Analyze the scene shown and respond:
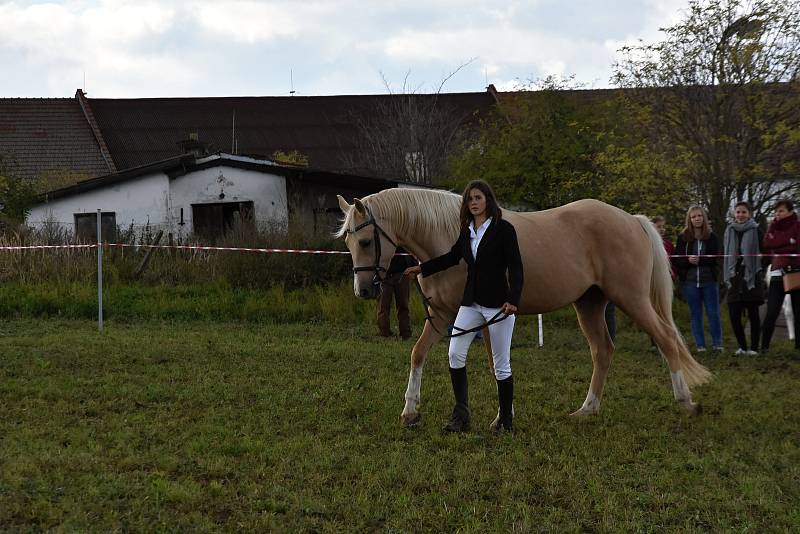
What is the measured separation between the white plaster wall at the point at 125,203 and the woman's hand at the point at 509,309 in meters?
15.9

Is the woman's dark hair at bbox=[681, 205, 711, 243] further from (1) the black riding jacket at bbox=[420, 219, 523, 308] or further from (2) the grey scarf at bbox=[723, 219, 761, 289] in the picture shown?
(1) the black riding jacket at bbox=[420, 219, 523, 308]

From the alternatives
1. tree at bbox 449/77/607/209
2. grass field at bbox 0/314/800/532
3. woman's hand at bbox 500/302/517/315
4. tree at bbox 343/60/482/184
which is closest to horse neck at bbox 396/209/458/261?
woman's hand at bbox 500/302/517/315

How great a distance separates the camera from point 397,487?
15.3 ft

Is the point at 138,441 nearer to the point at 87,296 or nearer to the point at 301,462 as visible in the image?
the point at 301,462

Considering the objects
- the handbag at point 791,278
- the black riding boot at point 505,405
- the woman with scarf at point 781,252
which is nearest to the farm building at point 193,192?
the woman with scarf at point 781,252

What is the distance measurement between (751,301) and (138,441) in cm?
809

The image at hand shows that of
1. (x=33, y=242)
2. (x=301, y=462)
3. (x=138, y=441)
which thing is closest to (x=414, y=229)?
(x=301, y=462)

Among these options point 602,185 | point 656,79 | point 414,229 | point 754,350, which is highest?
point 656,79

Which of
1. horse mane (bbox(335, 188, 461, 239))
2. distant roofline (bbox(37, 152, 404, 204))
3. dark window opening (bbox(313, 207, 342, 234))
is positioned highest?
distant roofline (bbox(37, 152, 404, 204))

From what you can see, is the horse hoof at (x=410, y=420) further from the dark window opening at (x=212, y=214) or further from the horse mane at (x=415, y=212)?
the dark window opening at (x=212, y=214)

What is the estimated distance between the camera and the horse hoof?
6.16m

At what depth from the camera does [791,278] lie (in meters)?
9.84

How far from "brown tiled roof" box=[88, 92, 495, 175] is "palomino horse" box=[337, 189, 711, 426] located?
27.4 metres

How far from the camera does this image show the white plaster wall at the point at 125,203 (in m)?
20.4
